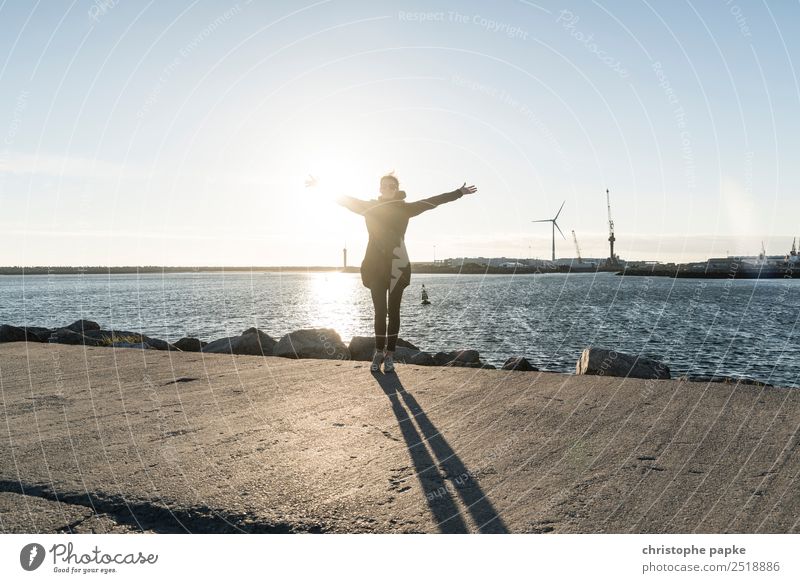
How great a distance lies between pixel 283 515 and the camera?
3.76 meters

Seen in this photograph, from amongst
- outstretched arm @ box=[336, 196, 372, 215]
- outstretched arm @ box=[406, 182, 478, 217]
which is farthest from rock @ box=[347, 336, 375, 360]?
outstretched arm @ box=[406, 182, 478, 217]

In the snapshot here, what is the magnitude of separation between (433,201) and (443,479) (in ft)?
15.2

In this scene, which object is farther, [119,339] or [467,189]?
[119,339]

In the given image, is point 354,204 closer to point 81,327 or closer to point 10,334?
point 10,334

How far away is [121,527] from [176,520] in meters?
0.32

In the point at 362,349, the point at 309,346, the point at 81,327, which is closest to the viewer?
the point at 309,346

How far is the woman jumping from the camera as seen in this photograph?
8.16m

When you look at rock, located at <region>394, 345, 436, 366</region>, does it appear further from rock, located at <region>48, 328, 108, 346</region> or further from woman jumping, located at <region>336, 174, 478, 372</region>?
rock, located at <region>48, 328, 108, 346</region>

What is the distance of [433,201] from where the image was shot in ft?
26.8

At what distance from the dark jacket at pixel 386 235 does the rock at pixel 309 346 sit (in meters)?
5.24

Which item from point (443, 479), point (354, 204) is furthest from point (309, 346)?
point (443, 479)

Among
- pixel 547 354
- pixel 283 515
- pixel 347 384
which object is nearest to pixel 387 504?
pixel 283 515

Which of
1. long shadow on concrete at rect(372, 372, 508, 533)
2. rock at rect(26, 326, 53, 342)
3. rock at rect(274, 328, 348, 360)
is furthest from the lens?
rock at rect(26, 326, 53, 342)
